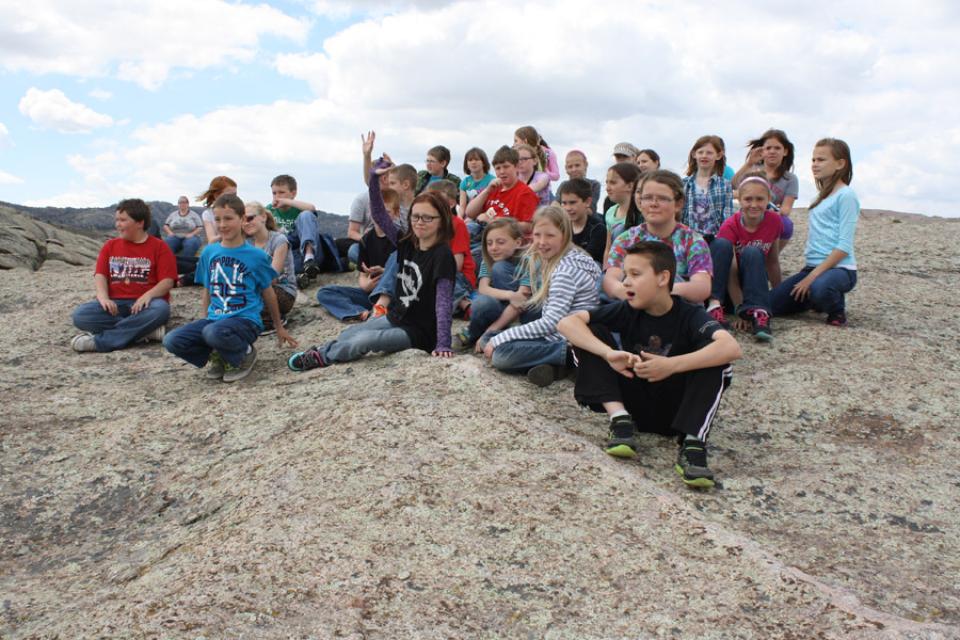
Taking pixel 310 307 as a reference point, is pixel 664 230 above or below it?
above

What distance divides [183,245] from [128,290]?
10.4 ft

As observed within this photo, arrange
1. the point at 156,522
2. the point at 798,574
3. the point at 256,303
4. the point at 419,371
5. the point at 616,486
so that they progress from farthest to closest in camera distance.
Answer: the point at 256,303 < the point at 419,371 < the point at 156,522 < the point at 616,486 < the point at 798,574

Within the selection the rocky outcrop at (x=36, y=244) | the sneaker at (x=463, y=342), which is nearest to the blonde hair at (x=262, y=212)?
the sneaker at (x=463, y=342)

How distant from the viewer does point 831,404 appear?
4.85 meters

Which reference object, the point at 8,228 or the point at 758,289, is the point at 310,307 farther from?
the point at 8,228

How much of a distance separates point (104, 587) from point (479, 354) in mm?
3210

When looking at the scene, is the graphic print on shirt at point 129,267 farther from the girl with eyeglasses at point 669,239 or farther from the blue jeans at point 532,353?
the girl with eyeglasses at point 669,239

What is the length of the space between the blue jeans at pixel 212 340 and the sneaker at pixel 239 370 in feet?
0.14

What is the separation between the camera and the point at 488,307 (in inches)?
231

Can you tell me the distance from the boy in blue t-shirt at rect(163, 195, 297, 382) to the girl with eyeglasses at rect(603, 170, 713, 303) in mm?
2725

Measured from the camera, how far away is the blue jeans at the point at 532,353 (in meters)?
5.00

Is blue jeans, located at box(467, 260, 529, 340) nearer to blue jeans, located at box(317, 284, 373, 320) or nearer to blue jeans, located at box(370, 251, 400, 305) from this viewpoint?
blue jeans, located at box(370, 251, 400, 305)

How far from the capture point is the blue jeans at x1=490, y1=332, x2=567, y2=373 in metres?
5.00

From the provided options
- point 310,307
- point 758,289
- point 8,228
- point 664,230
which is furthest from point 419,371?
point 8,228
